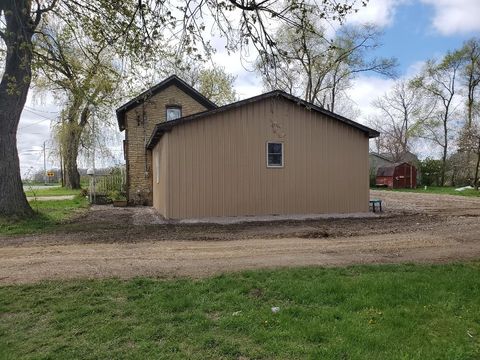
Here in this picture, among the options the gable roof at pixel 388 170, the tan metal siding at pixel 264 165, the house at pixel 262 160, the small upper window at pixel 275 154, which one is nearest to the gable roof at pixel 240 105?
the house at pixel 262 160

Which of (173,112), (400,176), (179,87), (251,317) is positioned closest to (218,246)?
(251,317)

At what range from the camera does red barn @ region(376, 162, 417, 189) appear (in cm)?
3797

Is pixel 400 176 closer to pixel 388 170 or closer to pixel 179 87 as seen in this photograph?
pixel 388 170

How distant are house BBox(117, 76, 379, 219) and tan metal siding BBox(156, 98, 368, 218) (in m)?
0.03

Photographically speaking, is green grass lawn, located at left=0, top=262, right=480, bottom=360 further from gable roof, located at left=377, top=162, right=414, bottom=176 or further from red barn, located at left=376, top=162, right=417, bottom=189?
gable roof, located at left=377, top=162, right=414, bottom=176

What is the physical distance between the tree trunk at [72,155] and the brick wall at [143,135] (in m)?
15.2

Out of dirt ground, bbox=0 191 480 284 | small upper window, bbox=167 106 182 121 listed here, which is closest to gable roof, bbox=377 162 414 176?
small upper window, bbox=167 106 182 121

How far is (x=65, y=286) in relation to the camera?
569 centimetres

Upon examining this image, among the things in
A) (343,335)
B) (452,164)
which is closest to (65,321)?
(343,335)

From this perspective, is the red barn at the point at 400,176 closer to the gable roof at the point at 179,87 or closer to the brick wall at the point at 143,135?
the gable roof at the point at 179,87

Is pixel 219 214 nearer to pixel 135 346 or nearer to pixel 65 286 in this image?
pixel 65 286

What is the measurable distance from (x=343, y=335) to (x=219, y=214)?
9.90m

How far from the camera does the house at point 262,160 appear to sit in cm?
1343

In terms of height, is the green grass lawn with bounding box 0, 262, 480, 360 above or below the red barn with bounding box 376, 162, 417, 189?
below
